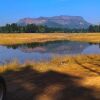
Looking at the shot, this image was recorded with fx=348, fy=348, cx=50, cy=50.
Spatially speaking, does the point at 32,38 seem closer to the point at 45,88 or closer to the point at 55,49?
the point at 55,49

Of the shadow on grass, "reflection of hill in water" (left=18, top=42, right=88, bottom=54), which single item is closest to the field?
the shadow on grass

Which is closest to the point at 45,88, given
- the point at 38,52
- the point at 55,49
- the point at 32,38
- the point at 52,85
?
the point at 52,85

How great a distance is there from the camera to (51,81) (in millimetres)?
11125

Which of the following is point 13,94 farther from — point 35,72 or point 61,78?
point 35,72

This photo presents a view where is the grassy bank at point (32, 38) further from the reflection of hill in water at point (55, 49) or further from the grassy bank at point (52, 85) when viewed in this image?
the grassy bank at point (52, 85)

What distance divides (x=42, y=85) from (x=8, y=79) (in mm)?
1803

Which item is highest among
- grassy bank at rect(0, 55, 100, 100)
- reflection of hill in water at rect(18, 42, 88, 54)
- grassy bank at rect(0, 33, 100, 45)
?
grassy bank at rect(0, 55, 100, 100)

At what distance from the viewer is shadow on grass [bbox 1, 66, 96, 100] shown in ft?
28.9

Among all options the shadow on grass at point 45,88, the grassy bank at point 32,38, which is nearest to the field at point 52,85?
the shadow on grass at point 45,88

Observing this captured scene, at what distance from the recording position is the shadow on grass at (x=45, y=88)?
882cm

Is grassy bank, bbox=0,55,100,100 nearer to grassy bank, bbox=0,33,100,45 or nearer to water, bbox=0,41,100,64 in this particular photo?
water, bbox=0,41,100,64

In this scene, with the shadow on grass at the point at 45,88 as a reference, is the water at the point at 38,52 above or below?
below

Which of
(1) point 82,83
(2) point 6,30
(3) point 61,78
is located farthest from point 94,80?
(2) point 6,30

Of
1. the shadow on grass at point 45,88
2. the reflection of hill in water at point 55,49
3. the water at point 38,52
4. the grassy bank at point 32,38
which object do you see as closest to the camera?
the shadow on grass at point 45,88
